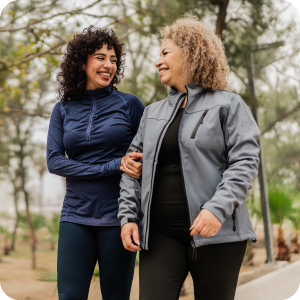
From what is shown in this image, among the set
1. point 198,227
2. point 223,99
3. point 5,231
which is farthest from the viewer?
point 5,231

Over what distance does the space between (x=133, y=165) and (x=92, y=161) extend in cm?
33

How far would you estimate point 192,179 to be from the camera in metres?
1.64

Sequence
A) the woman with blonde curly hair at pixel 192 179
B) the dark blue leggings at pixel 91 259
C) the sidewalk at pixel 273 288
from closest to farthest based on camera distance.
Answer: the woman with blonde curly hair at pixel 192 179, the dark blue leggings at pixel 91 259, the sidewalk at pixel 273 288

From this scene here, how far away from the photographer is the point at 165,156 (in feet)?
5.82

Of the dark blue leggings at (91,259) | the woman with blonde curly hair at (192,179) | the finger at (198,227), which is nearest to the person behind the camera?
the finger at (198,227)

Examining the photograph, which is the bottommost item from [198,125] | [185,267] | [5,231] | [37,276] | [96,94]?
[5,231]

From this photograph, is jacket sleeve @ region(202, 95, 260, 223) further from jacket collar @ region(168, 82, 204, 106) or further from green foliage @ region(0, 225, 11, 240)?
green foliage @ region(0, 225, 11, 240)

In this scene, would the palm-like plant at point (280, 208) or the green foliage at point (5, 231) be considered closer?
the palm-like plant at point (280, 208)

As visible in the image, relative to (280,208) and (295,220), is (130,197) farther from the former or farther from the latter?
(295,220)

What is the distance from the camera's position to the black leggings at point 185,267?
1.66 meters

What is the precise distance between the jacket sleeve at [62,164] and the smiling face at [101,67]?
297 mm

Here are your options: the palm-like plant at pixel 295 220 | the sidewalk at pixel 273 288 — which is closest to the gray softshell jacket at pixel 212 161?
the sidewalk at pixel 273 288

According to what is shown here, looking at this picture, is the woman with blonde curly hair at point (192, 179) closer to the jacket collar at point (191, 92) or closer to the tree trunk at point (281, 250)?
the jacket collar at point (191, 92)

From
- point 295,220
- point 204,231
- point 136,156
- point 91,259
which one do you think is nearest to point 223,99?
point 136,156
